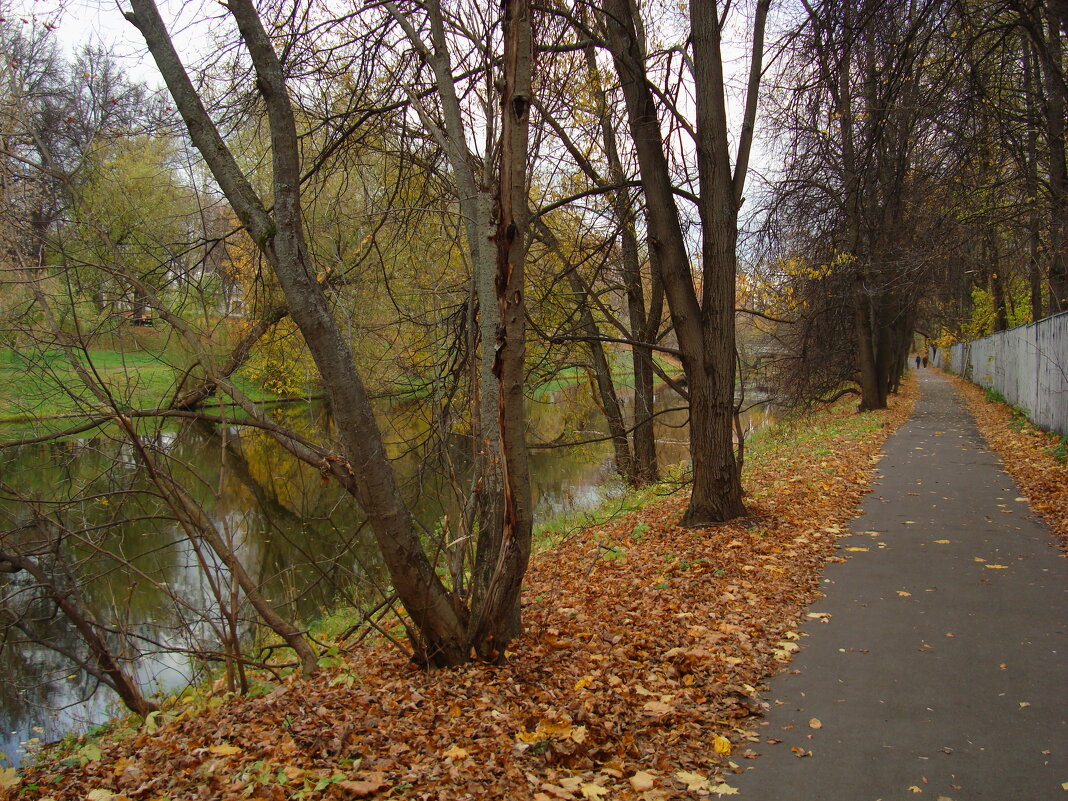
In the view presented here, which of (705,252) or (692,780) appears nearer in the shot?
(692,780)

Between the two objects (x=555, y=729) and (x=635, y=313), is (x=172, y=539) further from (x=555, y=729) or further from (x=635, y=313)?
(x=555, y=729)

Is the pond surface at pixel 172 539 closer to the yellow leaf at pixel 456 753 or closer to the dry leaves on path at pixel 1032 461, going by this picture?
the yellow leaf at pixel 456 753

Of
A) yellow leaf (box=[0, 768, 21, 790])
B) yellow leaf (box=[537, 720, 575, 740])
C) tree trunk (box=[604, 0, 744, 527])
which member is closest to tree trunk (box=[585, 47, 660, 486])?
tree trunk (box=[604, 0, 744, 527])

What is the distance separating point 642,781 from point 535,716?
2.66 feet

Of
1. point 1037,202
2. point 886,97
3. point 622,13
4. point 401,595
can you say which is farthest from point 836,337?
point 401,595

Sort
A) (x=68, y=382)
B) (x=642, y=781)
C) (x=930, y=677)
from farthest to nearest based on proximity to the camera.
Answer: (x=68, y=382) < (x=930, y=677) < (x=642, y=781)

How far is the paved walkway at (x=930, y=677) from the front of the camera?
3561 mm

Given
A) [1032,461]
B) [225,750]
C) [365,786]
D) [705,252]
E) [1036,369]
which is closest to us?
[365,786]

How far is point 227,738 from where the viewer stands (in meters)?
4.21

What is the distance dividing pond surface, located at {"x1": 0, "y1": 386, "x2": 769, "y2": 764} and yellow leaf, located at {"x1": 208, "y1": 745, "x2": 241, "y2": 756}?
3.12ft

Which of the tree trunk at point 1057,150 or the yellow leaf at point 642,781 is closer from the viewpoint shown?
the yellow leaf at point 642,781

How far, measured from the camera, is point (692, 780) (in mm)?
3619

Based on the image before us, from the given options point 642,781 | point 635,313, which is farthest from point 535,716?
point 635,313

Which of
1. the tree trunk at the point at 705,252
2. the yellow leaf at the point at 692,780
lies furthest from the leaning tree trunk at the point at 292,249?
the tree trunk at the point at 705,252
